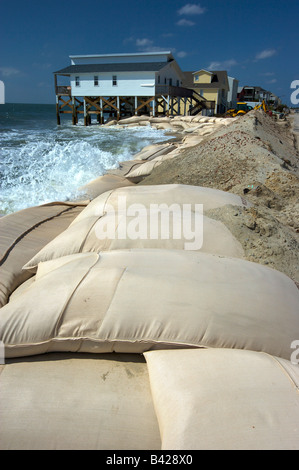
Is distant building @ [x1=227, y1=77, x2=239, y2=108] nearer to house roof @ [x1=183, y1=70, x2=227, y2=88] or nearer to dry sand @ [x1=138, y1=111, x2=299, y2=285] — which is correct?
house roof @ [x1=183, y1=70, x2=227, y2=88]

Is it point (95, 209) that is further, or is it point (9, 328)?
point (95, 209)

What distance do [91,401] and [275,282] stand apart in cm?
120

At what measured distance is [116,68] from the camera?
2375 cm

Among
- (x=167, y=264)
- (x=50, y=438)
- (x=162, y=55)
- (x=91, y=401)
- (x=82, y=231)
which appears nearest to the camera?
(x=50, y=438)

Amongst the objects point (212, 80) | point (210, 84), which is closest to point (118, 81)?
point (210, 84)

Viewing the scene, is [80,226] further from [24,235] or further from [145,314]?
[145,314]

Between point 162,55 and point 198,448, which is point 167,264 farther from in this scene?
point 162,55

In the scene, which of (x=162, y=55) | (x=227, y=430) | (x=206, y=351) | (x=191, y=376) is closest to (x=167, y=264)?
(x=206, y=351)

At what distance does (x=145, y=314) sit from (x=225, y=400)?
54 cm

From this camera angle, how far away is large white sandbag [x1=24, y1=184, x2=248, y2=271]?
8.23ft

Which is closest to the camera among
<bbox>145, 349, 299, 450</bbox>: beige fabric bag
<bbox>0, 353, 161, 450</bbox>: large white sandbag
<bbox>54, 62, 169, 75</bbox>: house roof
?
<bbox>145, 349, 299, 450</bbox>: beige fabric bag

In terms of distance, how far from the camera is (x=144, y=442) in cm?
135

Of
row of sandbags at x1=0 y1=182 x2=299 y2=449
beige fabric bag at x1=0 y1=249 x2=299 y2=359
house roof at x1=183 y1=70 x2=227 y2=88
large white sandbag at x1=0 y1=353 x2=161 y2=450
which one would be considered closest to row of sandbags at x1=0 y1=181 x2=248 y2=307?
row of sandbags at x1=0 y1=182 x2=299 y2=449

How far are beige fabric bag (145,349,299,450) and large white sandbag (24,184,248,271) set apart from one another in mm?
1090
